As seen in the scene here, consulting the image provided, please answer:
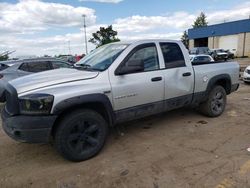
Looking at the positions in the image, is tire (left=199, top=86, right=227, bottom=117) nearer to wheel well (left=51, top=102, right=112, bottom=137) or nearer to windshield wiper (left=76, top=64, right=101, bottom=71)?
wheel well (left=51, top=102, right=112, bottom=137)

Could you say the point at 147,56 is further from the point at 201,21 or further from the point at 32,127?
the point at 201,21

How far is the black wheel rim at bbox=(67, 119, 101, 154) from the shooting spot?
3863mm

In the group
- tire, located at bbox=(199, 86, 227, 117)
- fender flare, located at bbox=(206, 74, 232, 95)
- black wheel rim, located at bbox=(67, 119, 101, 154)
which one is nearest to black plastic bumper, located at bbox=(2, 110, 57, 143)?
black wheel rim, located at bbox=(67, 119, 101, 154)

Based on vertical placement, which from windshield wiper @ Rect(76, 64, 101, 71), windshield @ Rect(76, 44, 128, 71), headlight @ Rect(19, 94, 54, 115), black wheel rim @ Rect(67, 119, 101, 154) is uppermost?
windshield @ Rect(76, 44, 128, 71)

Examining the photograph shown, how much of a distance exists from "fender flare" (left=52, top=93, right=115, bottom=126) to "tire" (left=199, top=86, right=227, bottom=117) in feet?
9.04

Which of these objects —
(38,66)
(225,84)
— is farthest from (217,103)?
(38,66)

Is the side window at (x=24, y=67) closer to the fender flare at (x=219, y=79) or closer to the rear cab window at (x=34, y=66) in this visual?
the rear cab window at (x=34, y=66)

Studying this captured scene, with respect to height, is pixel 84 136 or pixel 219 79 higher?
pixel 219 79

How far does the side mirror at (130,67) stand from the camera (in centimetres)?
423

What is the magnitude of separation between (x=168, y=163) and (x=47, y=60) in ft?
22.6

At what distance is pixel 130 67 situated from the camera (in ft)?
14.0

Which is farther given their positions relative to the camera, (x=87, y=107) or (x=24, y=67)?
(x=24, y=67)

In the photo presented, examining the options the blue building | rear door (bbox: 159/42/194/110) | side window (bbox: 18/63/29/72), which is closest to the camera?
rear door (bbox: 159/42/194/110)

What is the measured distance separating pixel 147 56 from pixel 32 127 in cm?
240
